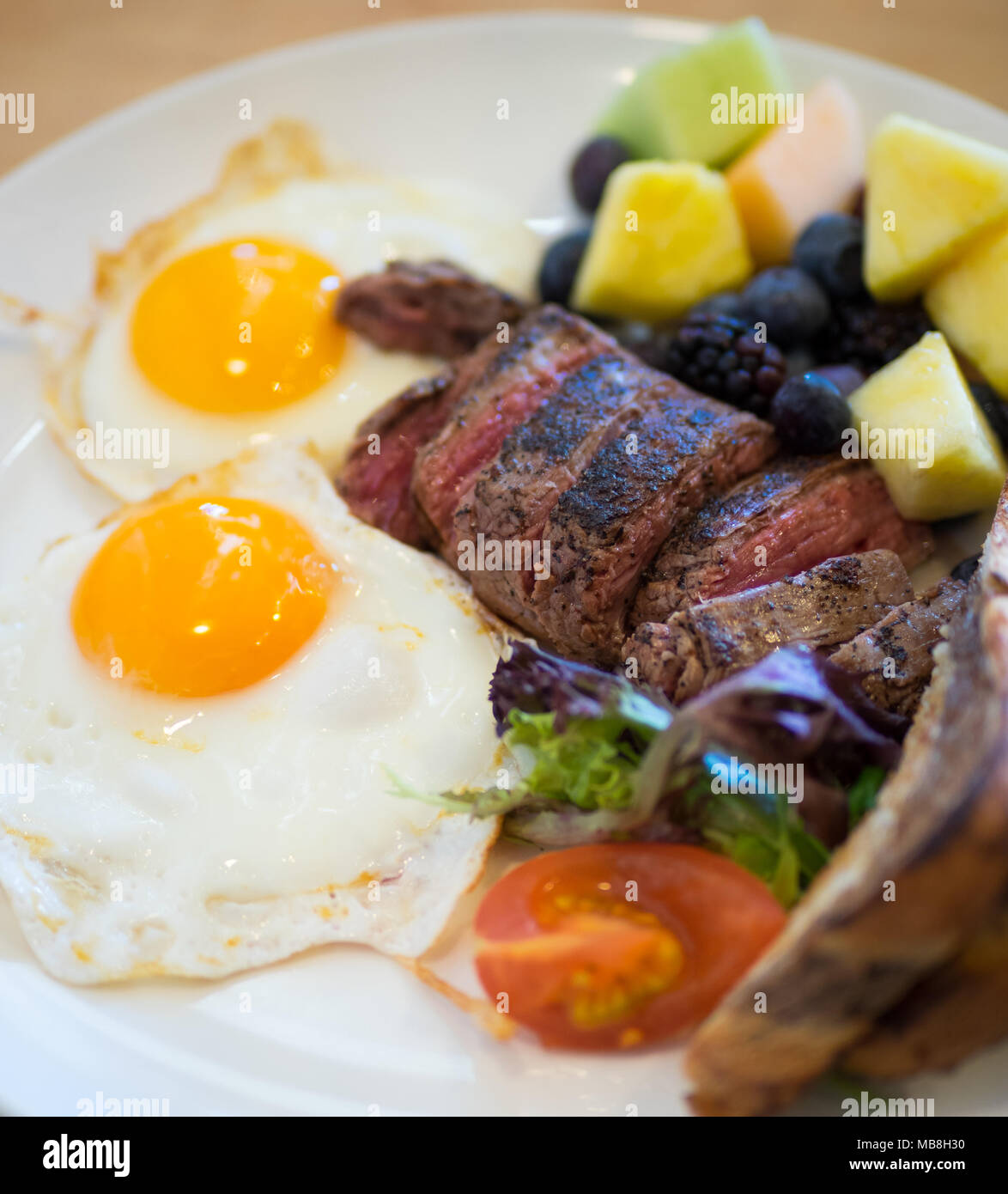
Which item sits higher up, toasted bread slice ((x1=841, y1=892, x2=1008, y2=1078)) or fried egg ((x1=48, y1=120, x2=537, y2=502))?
fried egg ((x1=48, y1=120, x2=537, y2=502))

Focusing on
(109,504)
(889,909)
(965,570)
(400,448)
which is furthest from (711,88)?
(889,909)

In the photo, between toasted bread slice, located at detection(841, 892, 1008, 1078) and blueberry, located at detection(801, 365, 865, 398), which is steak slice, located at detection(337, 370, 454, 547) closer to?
blueberry, located at detection(801, 365, 865, 398)

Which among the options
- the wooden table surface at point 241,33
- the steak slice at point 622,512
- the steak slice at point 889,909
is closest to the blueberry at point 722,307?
the steak slice at point 622,512

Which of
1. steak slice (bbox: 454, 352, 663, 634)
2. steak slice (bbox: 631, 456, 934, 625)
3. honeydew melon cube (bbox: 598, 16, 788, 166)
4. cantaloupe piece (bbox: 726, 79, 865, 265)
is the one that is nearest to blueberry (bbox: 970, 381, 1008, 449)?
steak slice (bbox: 631, 456, 934, 625)

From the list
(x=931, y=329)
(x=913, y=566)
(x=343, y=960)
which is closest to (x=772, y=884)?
(x=343, y=960)

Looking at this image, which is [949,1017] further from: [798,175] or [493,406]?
[798,175]

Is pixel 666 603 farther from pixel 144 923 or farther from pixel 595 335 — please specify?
pixel 144 923
